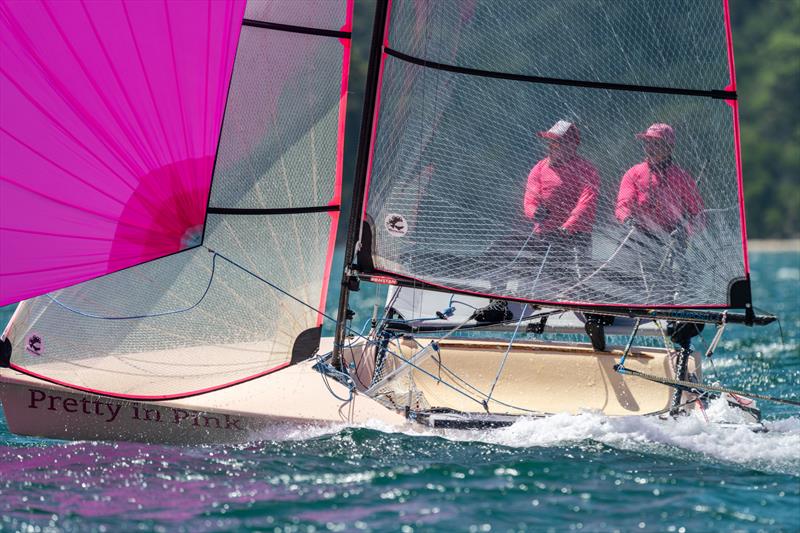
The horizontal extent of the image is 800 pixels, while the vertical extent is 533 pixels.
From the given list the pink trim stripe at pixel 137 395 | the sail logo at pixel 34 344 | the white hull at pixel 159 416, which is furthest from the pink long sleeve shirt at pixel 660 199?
the sail logo at pixel 34 344

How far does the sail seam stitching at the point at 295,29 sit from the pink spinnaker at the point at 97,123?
0.89 feet

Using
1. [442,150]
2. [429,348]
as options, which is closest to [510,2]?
[442,150]

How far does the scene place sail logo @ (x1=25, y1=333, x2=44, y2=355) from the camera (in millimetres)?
5605

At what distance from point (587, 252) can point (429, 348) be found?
0.97 metres

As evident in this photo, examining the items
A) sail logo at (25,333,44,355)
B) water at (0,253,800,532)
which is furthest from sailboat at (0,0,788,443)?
water at (0,253,800,532)

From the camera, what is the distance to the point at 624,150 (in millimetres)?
6016

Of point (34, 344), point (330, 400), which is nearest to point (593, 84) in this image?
point (330, 400)

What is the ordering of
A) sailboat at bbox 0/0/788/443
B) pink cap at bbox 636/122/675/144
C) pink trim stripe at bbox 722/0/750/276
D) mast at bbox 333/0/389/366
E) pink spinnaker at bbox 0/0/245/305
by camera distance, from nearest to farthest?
pink spinnaker at bbox 0/0/245/305 → sailboat at bbox 0/0/788/443 → mast at bbox 333/0/389/366 → pink trim stripe at bbox 722/0/750/276 → pink cap at bbox 636/122/675/144

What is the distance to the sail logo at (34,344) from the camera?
18.4 ft

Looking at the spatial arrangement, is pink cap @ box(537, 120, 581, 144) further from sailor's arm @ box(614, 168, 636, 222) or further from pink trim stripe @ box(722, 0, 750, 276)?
pink trim stripe @ box(722, 0, 750, 276)

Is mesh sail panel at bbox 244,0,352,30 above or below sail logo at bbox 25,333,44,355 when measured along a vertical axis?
above

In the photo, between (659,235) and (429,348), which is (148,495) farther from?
(659,235)

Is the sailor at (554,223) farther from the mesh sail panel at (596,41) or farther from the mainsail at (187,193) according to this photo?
the mainsail at (187,193)

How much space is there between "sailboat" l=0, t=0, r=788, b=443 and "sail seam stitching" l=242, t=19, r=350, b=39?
0.03 feet
